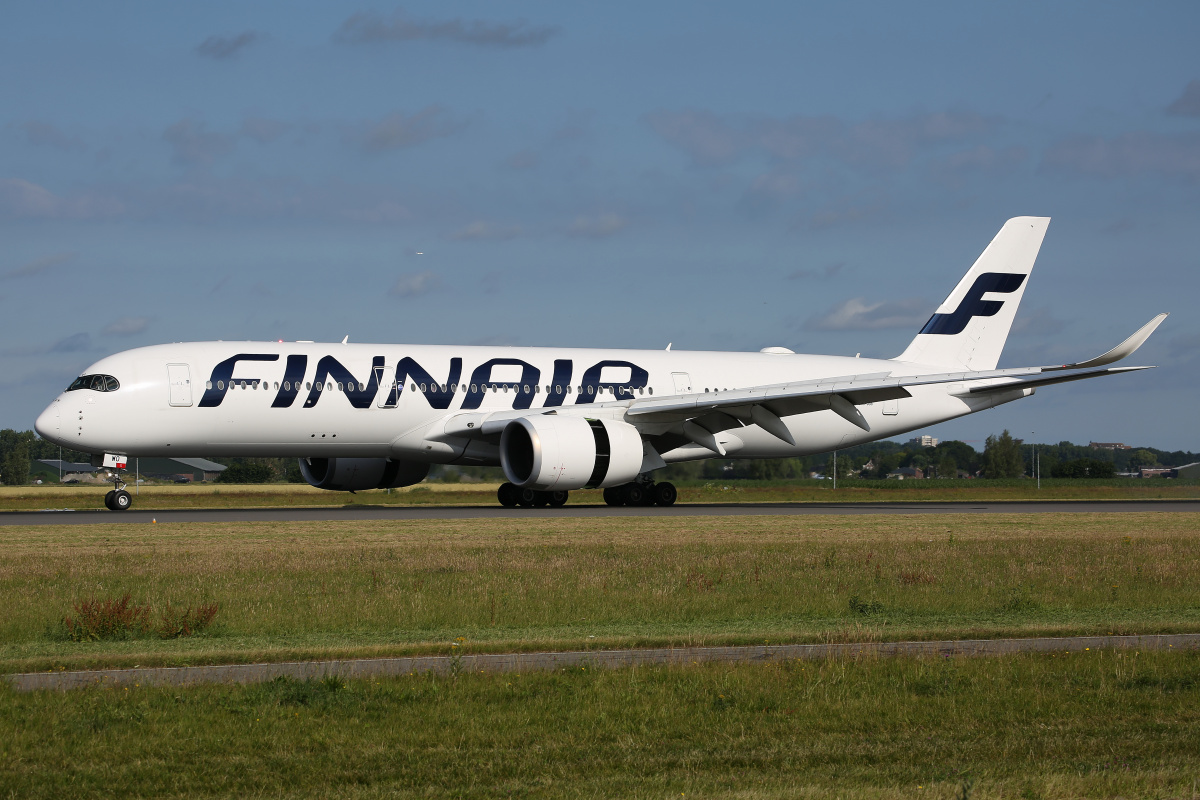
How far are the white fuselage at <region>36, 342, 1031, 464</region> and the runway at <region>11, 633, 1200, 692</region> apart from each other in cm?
2011

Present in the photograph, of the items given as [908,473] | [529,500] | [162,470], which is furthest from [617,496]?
[162,470]

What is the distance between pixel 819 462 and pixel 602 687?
51.0 m

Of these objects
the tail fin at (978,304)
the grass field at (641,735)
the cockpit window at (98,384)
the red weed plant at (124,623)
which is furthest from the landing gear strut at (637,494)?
the grass field at (641,735)

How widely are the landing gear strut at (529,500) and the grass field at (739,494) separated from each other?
384 centimetres

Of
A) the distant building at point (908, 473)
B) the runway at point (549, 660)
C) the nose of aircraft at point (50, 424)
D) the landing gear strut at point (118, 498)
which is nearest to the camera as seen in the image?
the runway at point (549, 660)

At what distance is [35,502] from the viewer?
138 ft

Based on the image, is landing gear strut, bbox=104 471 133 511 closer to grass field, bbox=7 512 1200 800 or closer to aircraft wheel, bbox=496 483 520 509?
aircraft wheel, bbox=496 483 520 509

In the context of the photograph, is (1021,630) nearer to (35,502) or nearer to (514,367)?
(514,367)

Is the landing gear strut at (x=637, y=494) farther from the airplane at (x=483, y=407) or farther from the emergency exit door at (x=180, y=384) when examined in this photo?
the emergency exit door at (x=180, y=384)

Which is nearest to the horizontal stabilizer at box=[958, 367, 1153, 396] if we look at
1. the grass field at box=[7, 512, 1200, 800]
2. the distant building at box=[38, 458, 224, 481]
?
the grass field at box=[7, 512, 1200, 800]

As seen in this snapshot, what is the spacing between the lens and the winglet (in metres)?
29.8

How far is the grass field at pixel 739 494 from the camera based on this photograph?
40188 millimetres

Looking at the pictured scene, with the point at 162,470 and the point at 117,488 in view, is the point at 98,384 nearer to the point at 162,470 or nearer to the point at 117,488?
the point at 117,488

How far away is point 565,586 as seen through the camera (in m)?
16.0
